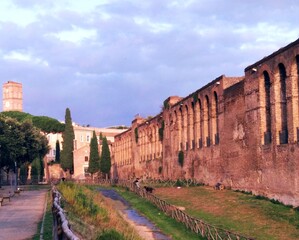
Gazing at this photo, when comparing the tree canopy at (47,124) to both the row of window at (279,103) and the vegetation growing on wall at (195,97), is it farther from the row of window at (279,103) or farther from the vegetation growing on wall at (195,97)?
the row of window at (279,103)

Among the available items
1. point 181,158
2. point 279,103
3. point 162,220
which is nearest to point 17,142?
point 181,158

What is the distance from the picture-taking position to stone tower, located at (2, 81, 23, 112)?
391 feet

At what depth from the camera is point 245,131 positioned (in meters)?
28.5

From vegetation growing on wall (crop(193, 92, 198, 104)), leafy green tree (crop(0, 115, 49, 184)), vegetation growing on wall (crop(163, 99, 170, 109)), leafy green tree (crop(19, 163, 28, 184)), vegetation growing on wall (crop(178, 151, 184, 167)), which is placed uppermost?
vegetation growing on wall (crop(163, 99, 170, 109))

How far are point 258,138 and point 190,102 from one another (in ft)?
46.2

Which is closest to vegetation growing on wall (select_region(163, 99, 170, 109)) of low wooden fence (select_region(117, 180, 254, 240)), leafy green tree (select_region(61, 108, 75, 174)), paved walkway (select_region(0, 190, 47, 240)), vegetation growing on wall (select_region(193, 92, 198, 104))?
vegetation growing on wall (select_region(193, 92, 198, 104))

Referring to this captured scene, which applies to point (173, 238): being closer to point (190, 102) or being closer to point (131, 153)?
point (190, 102)

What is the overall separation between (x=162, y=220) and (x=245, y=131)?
294 inches

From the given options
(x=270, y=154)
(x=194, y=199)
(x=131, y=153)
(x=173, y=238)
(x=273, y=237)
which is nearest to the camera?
(x=273, y=237)

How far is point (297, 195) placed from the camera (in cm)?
2212

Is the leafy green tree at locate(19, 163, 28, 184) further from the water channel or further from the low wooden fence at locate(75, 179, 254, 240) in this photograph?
the water channel

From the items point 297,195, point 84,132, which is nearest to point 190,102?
point 297,195

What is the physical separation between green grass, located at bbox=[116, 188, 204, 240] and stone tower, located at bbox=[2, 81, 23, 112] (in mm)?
90372

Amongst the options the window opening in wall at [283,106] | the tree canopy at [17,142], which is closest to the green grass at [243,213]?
the window opening in wall at [283,106]
